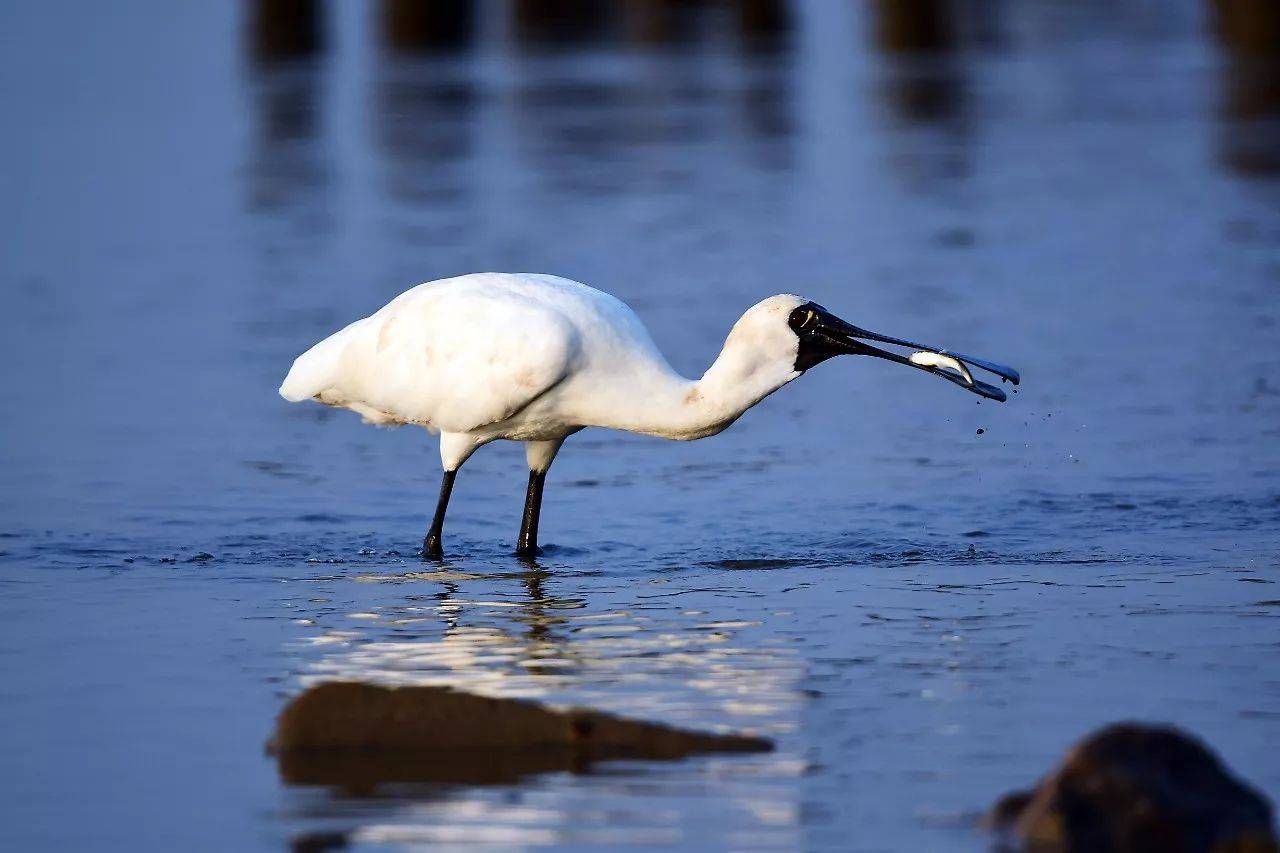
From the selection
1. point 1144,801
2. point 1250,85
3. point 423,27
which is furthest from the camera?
point 423,27

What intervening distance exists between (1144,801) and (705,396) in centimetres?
472

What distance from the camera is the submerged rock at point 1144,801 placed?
6.23m

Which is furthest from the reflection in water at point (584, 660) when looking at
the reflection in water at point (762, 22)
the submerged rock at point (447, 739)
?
the reflection in water at point (762, 22)

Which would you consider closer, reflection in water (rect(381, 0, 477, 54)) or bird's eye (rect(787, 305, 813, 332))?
bird's eye (rect(787, 305, 813, 332))

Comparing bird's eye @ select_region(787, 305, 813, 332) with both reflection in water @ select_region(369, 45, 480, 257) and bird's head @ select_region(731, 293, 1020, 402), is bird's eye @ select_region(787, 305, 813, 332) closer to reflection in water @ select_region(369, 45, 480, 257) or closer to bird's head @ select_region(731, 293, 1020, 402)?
bird's head @ select_region(731, 293, 1020, 402)

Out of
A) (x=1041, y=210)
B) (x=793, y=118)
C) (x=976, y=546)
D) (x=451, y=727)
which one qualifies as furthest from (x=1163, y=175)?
(x=451, y=727)

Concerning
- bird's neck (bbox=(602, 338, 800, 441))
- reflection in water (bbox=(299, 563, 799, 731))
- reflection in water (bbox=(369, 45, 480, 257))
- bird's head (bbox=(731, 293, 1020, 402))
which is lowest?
reflection in water (bbox=(299, 563, 799, 731))

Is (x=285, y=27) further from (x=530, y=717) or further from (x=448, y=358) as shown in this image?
(x=530, y=717)

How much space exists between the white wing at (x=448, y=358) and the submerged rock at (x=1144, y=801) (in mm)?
4729

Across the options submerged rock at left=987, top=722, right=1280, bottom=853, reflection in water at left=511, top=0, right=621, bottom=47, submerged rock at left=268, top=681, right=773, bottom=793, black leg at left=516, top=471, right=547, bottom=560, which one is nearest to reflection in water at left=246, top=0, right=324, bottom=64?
reflection in water at left=511, top=0, right=621, bottom=47

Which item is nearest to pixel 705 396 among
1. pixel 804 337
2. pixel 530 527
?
pixel 804 337

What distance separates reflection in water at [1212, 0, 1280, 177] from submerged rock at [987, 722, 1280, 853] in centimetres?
2096

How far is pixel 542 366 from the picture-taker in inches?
421

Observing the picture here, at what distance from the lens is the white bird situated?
10562 millimetres
